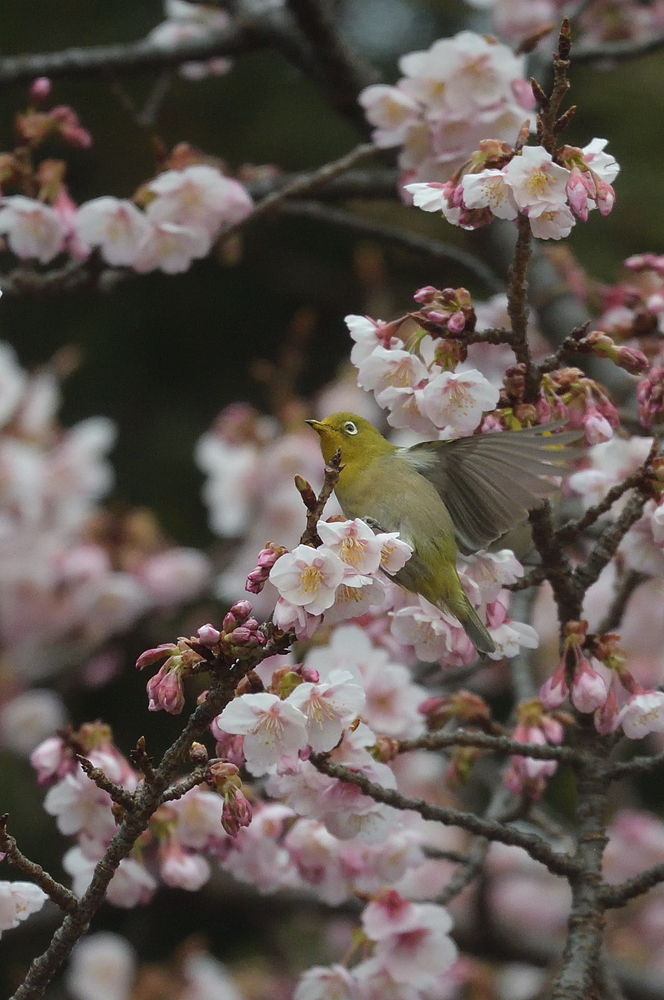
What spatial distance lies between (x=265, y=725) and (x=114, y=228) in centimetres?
109

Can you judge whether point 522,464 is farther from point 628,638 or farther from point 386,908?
point 628,638

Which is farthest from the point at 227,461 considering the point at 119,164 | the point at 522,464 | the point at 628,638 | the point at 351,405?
the point at 522,464

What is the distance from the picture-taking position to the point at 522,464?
1.17 m

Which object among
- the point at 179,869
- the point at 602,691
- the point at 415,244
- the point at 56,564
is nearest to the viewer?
the point at 602,691

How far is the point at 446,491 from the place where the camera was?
1.30 meters

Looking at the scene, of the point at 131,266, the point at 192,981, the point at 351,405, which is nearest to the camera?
the point at 131,266

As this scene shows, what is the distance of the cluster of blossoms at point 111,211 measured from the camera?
1811 millimetres

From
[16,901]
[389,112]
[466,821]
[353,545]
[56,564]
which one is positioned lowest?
[16,901]

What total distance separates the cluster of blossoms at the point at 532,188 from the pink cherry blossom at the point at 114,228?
2.68 feet

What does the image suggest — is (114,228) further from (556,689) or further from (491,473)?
(556,689)

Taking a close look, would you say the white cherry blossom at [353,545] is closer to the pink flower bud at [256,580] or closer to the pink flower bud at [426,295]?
the pink flower bud at [256,580]

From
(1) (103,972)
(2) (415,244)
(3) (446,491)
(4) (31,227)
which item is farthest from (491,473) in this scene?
(1) (103,972)

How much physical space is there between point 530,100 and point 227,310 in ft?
12.3

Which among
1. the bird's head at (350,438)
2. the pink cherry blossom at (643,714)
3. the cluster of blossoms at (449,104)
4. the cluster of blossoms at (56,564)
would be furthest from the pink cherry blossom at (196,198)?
the cluster of blossoms at (56,564)
